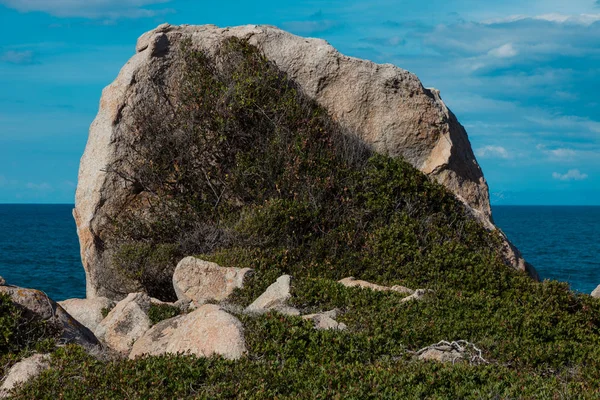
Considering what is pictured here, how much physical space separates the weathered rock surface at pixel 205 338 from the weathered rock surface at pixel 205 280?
349cm

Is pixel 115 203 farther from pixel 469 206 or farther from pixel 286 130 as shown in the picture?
pixel 469 206

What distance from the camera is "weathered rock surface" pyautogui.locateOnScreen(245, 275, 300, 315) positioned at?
36.8 feet

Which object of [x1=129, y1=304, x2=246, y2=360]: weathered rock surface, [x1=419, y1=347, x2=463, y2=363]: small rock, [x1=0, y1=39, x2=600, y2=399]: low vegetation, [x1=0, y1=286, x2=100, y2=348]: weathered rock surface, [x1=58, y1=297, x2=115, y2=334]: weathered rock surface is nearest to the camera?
[x1=0, y1=39, x2=600, y2=399]: low vegetation

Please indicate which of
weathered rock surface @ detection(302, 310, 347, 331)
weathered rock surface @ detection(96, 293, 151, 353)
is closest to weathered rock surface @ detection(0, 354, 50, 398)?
weathered rock surface @ detection(96, 293, 151, 353)

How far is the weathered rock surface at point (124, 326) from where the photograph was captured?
11.0 metres

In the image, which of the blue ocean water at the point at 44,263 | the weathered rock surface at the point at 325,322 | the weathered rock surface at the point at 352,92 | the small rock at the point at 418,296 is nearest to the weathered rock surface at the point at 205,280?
the weathered rock surface at the point at 325,322

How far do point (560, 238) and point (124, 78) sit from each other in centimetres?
7210

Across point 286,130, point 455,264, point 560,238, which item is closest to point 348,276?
point 455,264

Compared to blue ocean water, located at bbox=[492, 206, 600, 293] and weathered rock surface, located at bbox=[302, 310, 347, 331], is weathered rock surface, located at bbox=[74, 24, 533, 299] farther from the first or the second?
blue ocean water, located at bbox=[492, 206, 600, 293]

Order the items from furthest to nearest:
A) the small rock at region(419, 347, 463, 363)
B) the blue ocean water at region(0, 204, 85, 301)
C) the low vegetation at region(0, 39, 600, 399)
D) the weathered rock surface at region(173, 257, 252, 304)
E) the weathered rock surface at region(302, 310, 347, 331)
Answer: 1. the blue ocean water at region(0, 204, 85, 301)
2. the weathered rock surface at region(173, 257, 252, 304)
3. the weathered rock surface at region(302, 310, 347, 331)
4. the small rock at region(419, 347, 463, 363)
5. the low vegetation at region(0, 39, 600, 399)

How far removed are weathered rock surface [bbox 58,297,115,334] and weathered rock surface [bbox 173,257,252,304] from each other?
4.93 ft

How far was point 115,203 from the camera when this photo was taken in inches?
709

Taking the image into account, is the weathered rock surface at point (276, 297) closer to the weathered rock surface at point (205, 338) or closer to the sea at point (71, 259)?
the weathered rock surface at point (205, 338)

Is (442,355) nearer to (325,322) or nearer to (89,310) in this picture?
(325,322)
